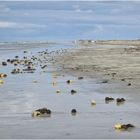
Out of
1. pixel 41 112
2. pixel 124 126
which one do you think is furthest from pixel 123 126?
pixel 41 112

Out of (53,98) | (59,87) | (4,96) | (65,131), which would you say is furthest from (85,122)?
(59,87)

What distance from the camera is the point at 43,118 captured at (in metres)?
13.5

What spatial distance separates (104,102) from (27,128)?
198 inches

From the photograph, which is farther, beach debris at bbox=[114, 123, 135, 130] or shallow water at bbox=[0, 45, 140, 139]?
beach debris at bbox=[114, 123, 135, 130]

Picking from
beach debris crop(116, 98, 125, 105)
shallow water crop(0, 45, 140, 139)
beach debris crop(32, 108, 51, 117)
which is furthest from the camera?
beach debris crop(116, 98, 125, 105)

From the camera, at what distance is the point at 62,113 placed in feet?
47.0

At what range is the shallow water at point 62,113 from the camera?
11523 mm

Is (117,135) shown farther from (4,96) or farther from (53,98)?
(4,96)

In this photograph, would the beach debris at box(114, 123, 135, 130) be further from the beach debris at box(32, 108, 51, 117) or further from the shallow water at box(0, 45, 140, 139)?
the beach debris at box(32, 108, 51, 117)

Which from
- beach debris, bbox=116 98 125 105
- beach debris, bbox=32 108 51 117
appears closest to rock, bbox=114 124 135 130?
beach debris, bbox=32 108 51 117

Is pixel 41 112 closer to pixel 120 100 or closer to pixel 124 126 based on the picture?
pixel 124 126

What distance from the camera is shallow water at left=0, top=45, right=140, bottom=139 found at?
37.8 ft

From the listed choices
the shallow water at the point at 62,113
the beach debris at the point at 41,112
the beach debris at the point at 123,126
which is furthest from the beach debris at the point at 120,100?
the beach debris at the point at 123,126

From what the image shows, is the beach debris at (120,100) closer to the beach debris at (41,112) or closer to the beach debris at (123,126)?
the beach debris at (41,112)
